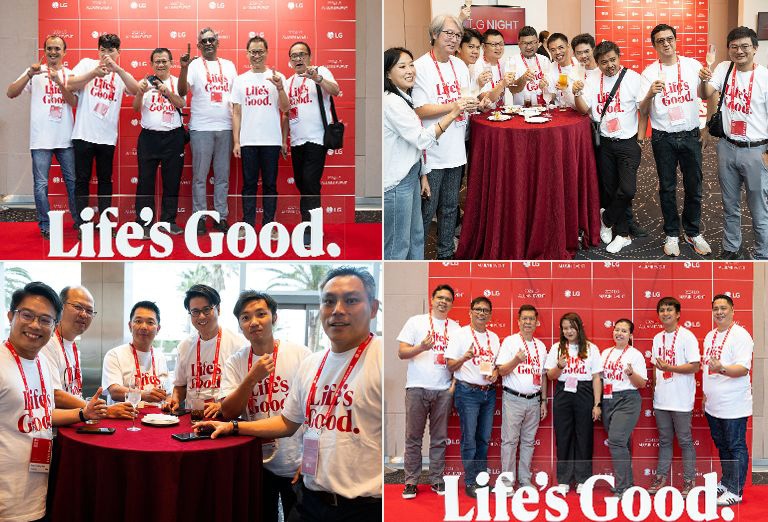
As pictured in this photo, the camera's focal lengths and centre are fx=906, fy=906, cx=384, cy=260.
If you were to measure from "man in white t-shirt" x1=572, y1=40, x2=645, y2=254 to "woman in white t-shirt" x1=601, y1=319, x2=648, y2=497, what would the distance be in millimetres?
733

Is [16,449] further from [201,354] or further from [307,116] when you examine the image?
[307,116]

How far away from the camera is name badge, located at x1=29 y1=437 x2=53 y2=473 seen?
357cm

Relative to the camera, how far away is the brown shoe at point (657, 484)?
13.1ft

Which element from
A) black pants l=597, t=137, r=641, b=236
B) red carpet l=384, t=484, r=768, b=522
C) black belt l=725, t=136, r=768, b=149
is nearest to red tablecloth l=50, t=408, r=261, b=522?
red carpet l=384, t=484, r=768, b=522

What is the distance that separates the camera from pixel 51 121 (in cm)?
510

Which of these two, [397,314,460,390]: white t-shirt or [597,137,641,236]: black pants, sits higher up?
[597,137,641,236]: black pants

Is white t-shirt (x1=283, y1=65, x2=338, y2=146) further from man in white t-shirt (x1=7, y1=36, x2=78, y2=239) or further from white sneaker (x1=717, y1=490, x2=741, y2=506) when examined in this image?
white sneaker (x1=717, y1=490, x2=741, y2=506)

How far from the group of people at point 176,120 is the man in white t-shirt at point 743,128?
6.80 feet

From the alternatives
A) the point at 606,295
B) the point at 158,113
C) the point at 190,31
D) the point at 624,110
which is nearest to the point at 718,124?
the point at 624,110

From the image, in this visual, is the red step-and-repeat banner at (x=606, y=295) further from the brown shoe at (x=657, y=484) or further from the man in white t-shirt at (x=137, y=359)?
the man in white t-shirt at (x=137, y=359)

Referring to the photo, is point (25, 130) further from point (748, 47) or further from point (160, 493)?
point (748, 47)

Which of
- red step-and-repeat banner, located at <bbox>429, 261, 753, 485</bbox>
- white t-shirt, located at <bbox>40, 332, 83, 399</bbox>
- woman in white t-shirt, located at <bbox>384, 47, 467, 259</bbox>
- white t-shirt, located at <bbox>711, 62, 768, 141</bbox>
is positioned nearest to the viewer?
white t-shirt, located at <bbox>40, 332, 83, 399</bbox>

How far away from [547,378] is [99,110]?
2.99 m

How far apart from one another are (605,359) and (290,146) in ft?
7.21
